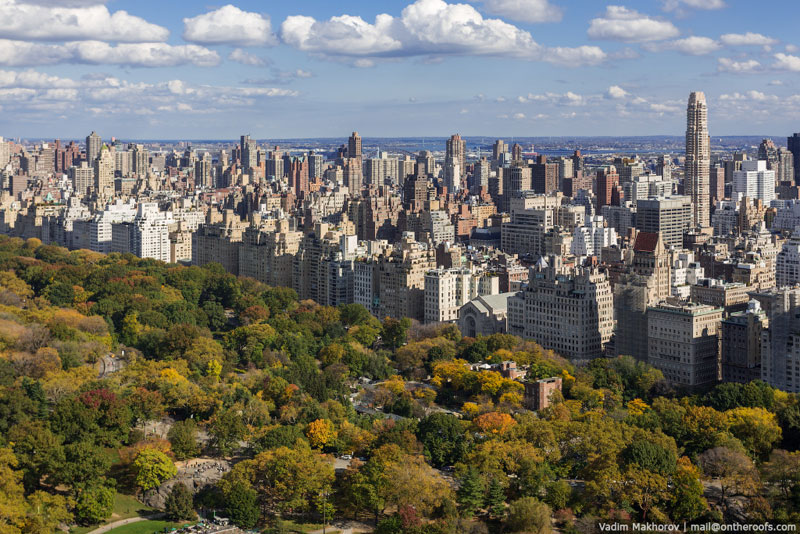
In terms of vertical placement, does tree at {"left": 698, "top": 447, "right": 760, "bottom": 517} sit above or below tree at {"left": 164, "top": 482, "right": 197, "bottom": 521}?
above

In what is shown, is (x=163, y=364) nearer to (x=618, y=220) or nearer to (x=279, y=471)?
(x=279, y=471)

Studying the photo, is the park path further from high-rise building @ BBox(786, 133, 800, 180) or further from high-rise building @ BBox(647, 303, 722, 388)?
high-rise building @ BBox(786, 133, 800, 180)

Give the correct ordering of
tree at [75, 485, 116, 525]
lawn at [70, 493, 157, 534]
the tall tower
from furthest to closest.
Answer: the tall tower
lawn at [70, 493, 157, 534]
tree at [75, 485, 116, 525]

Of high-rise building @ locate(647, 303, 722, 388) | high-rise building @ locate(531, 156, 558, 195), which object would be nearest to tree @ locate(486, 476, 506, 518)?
high-rise building @ locate(647, 303, 722, 388)

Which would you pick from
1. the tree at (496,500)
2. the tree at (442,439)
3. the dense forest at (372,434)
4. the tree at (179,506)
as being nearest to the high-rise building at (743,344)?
the dense forest at (372,434)

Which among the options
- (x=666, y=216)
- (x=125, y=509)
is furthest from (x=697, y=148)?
(x=125, y=509)

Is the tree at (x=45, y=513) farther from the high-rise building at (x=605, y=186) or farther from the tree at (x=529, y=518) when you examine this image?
the high-rise building at (x=605, y=186)

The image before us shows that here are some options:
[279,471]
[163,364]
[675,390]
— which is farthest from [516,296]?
[279,471]
